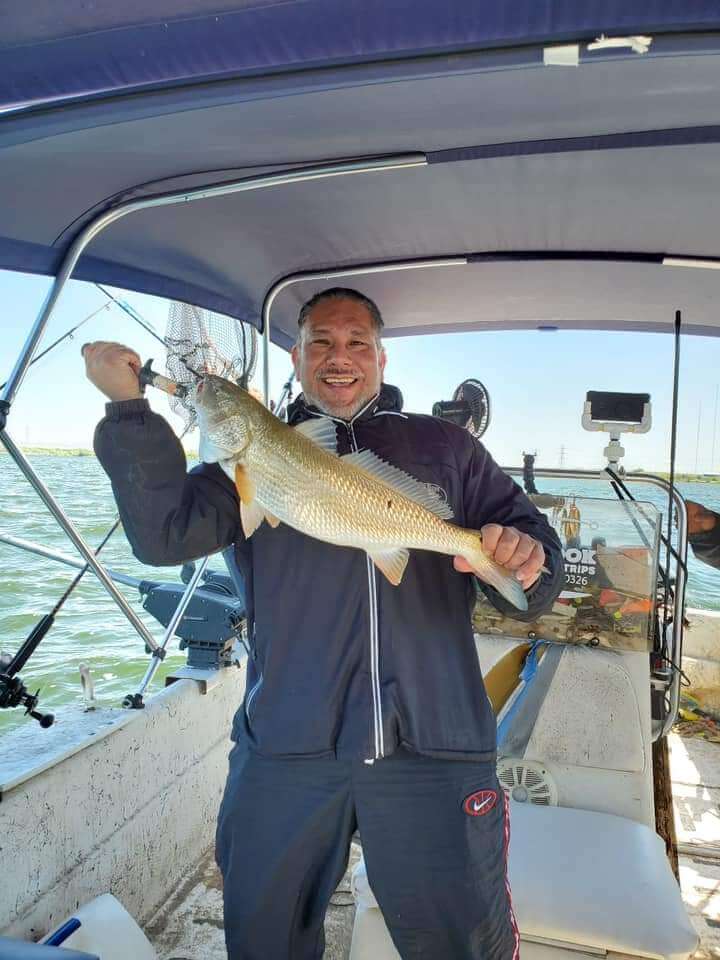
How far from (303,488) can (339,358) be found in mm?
747

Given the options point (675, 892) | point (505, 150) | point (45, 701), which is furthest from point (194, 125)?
point (45, 701)

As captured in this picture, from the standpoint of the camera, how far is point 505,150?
2156 mm

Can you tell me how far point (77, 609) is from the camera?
480 inches

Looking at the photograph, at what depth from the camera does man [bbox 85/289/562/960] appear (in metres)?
1.95

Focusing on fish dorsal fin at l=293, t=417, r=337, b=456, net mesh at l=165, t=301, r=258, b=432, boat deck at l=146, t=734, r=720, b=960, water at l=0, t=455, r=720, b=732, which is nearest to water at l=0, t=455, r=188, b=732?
water at l=0, t=455, r=720, b=732

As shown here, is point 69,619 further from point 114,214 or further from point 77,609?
point 114,214

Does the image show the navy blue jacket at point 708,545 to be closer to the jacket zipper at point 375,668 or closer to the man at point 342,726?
the man at point 342,726

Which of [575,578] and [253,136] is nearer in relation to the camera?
[253,136]

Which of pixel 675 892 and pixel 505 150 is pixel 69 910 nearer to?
pixel 675 892

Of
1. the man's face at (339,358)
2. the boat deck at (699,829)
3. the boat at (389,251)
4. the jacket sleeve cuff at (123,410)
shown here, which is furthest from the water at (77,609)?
the jacket sleeve cuff at (123,410)

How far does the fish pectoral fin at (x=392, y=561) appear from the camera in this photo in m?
1.96

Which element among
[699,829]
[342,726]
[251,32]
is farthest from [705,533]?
[251,32]

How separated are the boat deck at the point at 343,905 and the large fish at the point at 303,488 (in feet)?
6.32

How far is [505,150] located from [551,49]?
2.93 feet
